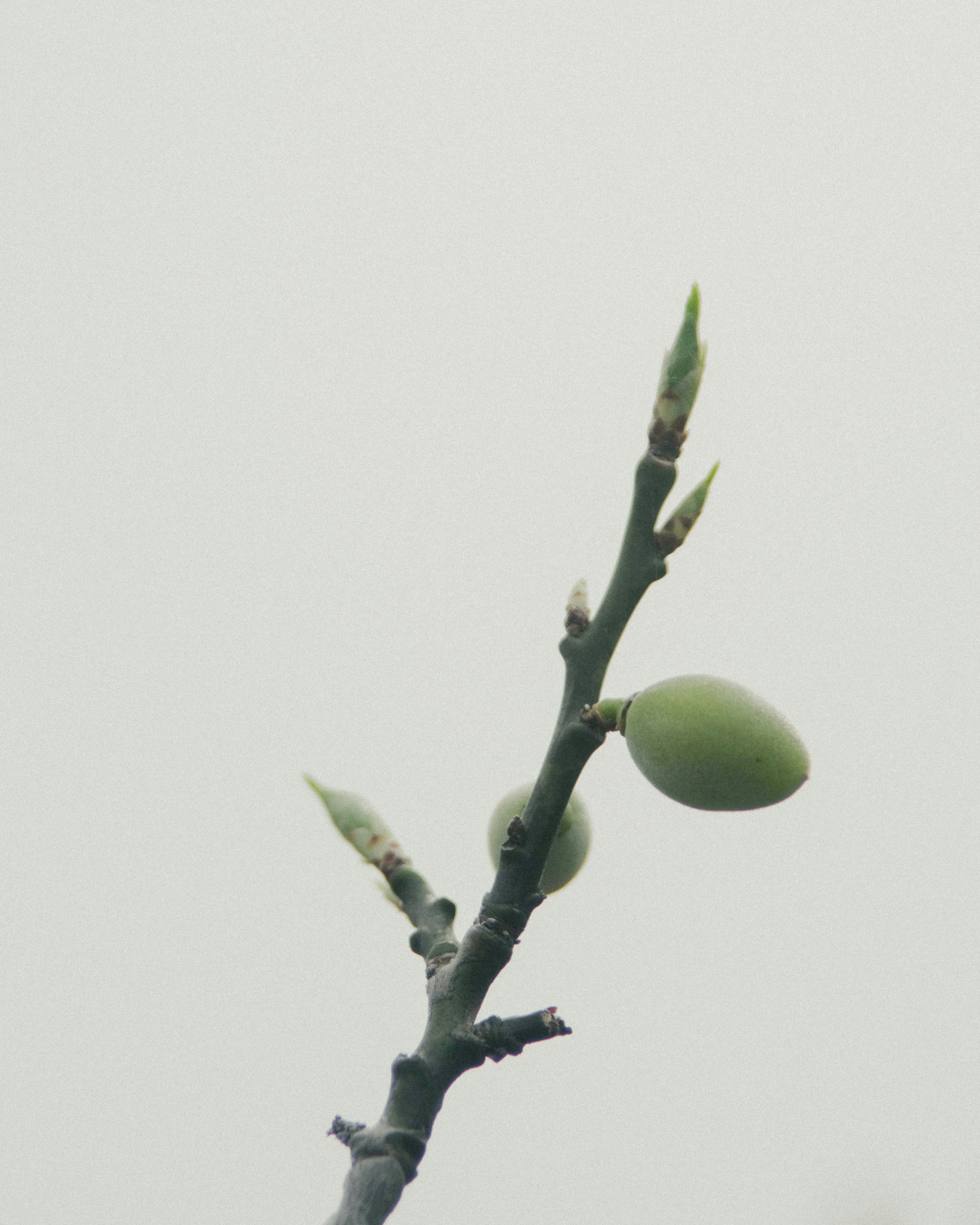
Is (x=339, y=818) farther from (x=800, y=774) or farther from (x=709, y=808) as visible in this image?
(x=800, y=774)

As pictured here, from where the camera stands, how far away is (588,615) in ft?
4.68

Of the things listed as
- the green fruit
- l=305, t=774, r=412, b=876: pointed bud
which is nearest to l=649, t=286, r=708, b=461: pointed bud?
the green fruit

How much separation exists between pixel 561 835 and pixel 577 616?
0.39m

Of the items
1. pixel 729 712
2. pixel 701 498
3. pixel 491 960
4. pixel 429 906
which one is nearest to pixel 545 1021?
pixel 491 960

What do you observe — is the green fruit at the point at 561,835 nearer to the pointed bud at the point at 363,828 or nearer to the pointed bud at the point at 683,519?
the pointed bud at the point at 363,828

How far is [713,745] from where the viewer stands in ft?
4.47

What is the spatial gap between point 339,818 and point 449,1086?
1.77 ft

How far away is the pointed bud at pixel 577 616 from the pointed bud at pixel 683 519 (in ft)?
0.47

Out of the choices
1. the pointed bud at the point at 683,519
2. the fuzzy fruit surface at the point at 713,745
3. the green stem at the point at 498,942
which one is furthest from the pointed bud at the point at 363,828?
the pointed bud at the point at 683,519

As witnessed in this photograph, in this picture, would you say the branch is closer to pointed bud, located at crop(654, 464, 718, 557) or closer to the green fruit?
pointed bud, located at crop(654, 464, 718, 557)

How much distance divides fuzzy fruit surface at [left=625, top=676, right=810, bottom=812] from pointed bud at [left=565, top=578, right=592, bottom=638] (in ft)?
0.38

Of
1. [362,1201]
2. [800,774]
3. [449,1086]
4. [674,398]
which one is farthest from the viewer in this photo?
[800,774]

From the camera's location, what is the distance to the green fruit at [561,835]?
163 cm

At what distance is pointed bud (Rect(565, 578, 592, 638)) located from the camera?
55.3 inches
